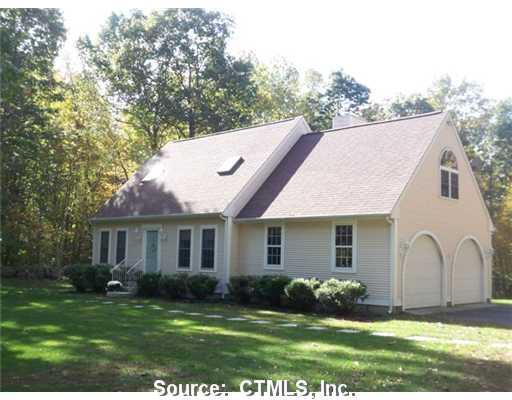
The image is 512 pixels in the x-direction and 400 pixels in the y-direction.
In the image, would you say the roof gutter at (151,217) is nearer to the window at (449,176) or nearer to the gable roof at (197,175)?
the gable roof at (197,175)

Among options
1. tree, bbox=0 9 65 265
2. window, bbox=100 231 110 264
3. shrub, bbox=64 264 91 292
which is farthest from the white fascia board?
window, bbox=100 231 110 264

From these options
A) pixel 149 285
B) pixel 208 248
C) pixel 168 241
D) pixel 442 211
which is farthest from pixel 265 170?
pixel 442 211

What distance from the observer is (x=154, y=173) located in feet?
81.7

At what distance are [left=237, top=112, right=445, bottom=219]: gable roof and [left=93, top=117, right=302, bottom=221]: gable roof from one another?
942 mm

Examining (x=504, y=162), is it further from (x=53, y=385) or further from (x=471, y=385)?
(x=53, y=385)

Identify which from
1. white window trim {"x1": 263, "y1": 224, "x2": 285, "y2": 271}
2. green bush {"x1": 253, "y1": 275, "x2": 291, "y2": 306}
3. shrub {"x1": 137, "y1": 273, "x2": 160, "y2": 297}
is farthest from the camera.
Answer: shrub {"x1": 137, "y1": 273, "x2": 160, "y2": 297}

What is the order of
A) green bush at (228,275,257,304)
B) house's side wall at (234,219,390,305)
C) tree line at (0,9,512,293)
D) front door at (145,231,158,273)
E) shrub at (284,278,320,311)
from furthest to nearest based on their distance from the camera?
1. tree line at (0,9,512,293)
2. front door at (145,231,158,273)
3. green bush at (228,275,257,304)
4. shrub at (284,278,320,311)
5. house's side wall at (234,219,390,305)

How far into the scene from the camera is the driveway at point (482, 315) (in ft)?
47.5

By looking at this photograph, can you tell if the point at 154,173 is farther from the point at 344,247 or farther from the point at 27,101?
the point at 344,247

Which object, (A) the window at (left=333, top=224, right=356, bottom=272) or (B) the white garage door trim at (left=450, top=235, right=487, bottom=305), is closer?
(A) the window at (left=333, top=224, right=356, bottom=272)

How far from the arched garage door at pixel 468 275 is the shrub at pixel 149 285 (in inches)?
394

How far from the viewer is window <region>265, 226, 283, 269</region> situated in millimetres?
18125

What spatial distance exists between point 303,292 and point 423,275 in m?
3.84

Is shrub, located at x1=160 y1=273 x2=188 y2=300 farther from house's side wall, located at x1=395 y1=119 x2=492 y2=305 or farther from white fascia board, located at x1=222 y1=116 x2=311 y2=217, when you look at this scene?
house's side wall, located at x1=395 y1=119 x2=492 y2=305
